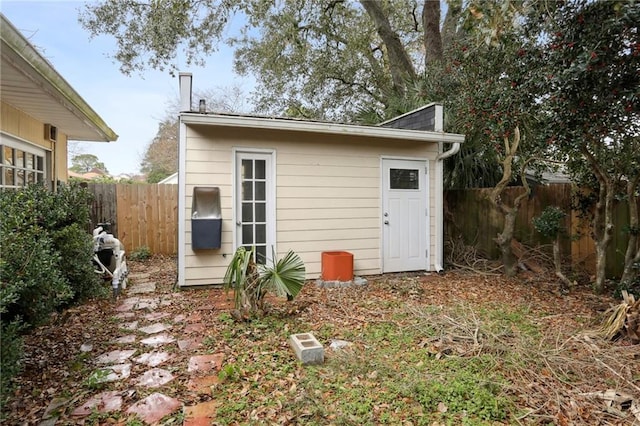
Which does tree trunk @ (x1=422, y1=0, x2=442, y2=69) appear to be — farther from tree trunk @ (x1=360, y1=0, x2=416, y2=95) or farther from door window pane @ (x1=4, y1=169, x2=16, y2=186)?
door window pane @ (x1=4, y1=169, x2=16, y2=186)

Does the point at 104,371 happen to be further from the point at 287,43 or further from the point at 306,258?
the point at 287,43

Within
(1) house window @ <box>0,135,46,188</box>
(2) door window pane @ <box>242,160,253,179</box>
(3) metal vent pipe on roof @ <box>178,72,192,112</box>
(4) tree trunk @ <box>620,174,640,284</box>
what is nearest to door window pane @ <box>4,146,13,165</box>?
(1) house window @ <box>0,135,46,188</box>

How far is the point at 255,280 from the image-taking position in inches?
144

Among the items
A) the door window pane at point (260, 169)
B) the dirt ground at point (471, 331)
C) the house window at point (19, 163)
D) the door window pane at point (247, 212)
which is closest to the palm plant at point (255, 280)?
the dirt ground at point (471, 331)

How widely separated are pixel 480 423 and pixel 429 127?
4.79 metres

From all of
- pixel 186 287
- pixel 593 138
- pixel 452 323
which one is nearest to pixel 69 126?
pixel 186 287

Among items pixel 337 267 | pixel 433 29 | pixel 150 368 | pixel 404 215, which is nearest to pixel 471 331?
pixel 337 267

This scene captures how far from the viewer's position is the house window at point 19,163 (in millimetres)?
4109

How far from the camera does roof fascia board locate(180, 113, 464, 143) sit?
4805mm

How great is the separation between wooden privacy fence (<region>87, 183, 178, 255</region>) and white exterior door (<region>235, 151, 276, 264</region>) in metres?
3.27

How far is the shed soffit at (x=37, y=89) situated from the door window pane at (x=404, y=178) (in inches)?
174

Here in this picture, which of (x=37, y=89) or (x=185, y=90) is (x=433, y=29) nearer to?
(x=185, y=90)

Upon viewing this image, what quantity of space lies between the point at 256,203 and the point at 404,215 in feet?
8.02

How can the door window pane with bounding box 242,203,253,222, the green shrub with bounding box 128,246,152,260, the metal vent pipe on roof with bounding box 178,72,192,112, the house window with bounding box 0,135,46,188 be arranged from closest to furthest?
the house window with bounding box 0,135,46,188 → the metal vent pipe on roof with bounding box 178,72,192,112 → the door window pane with bounding box 242,203,253,222 → the green shrub with bounding box 128,246,152,260
